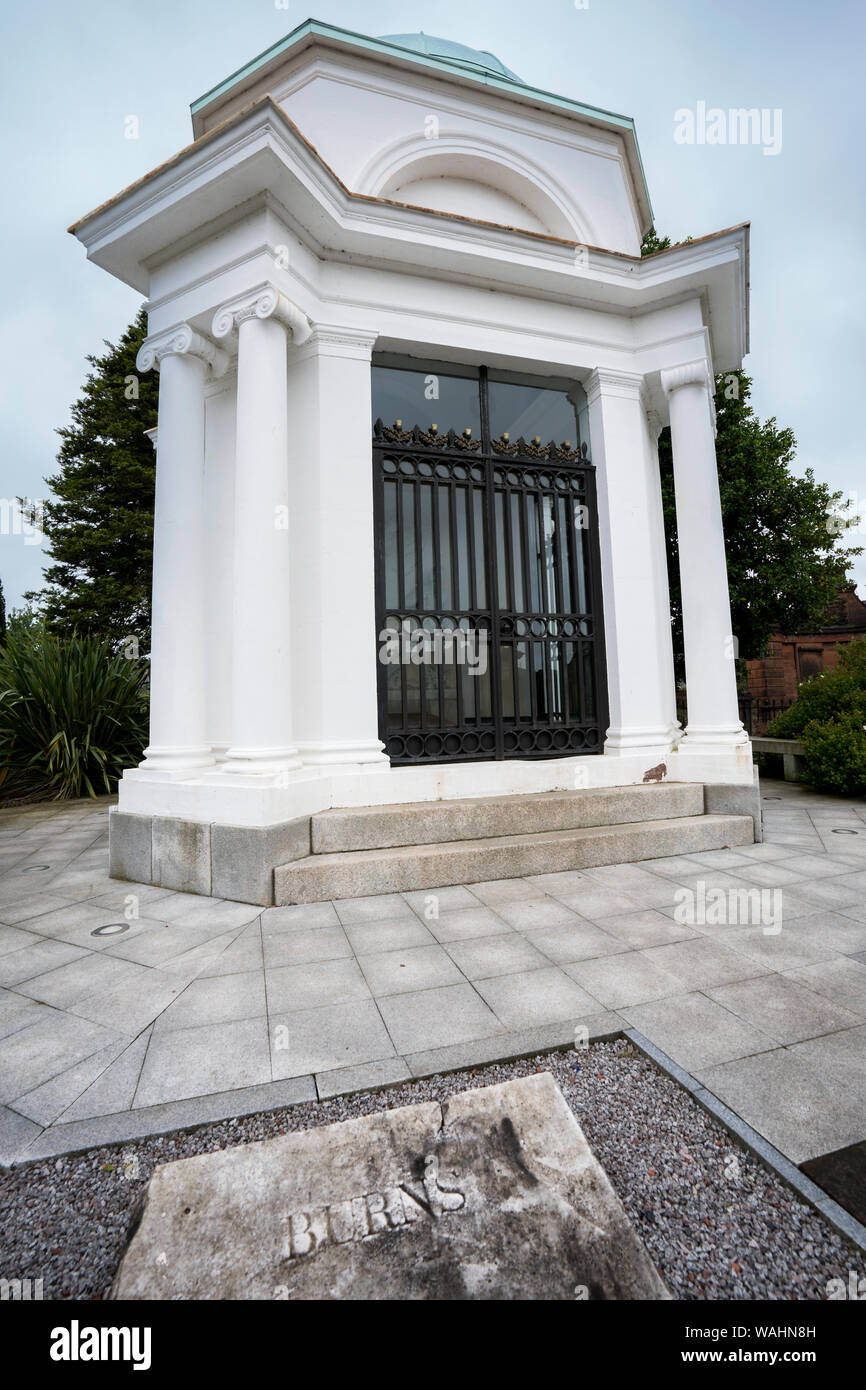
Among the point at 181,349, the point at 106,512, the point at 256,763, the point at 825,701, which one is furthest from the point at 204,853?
the point at 106,512

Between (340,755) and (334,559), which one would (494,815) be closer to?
(340,755)

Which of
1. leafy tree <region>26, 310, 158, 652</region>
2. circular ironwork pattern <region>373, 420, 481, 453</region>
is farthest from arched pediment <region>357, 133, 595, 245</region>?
leafy tree <region>26, 310, 158, 652</region>

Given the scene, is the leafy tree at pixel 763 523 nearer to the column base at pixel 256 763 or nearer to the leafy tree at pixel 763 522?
the leafy tree at pixel 763 522

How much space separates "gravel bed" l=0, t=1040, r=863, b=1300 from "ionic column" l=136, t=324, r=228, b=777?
2928 mm

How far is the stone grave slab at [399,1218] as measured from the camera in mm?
1229

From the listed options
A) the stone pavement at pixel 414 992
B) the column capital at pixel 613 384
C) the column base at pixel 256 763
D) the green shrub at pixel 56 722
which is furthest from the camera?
the green shrub at pixel 56 722

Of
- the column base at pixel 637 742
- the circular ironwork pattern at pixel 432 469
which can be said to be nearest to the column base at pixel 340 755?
the column base at pixel 637 742

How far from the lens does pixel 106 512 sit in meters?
17.0

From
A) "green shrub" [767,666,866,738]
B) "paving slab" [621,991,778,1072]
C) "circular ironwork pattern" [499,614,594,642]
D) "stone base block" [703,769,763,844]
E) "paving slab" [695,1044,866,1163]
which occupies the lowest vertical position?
"paving slab" [695,1044,866,1163]

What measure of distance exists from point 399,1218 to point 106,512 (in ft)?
63.8

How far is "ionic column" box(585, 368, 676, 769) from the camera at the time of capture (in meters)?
5.38

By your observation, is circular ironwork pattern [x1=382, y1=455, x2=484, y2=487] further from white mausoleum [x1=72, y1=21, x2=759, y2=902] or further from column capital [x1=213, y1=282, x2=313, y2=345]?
column capital [x1=213, y1=282, x2=313, y2=345]

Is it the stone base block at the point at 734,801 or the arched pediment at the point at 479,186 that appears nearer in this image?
the stone base block at the point at 734,801
